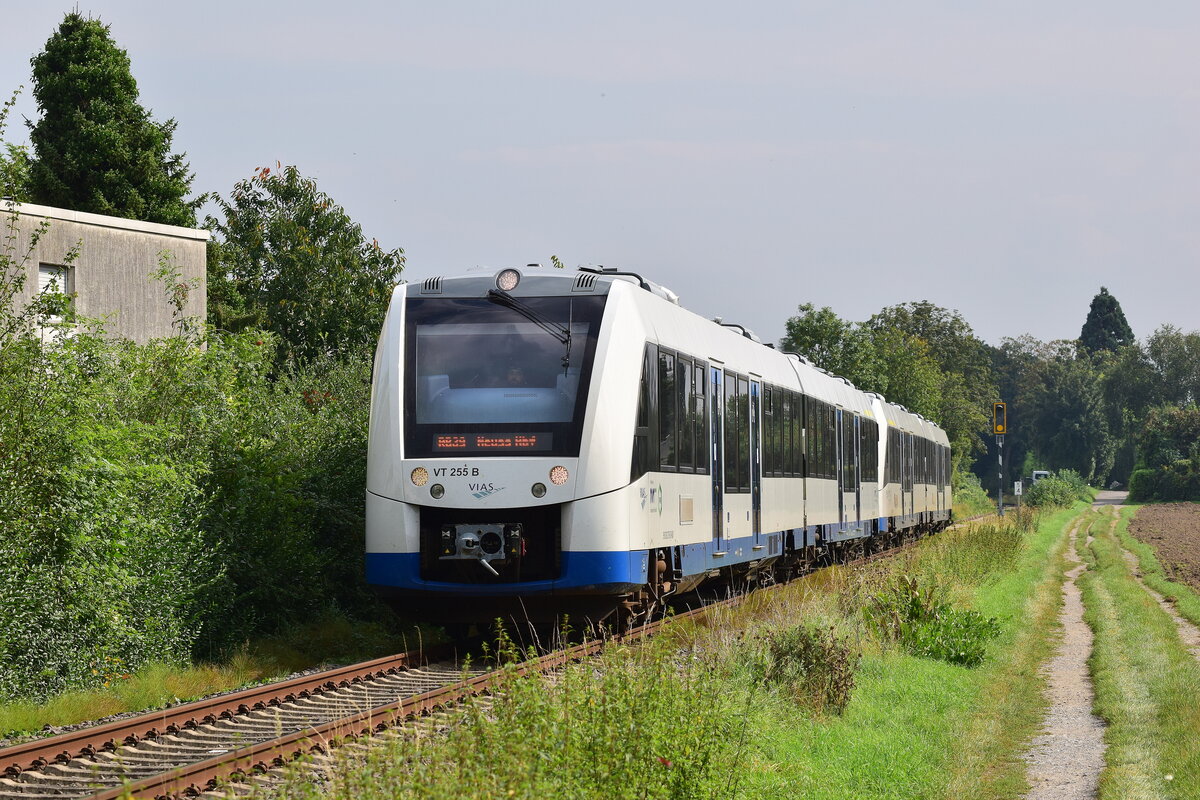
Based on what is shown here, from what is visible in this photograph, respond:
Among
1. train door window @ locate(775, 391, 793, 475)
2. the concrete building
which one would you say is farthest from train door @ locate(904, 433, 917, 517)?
the concrete building

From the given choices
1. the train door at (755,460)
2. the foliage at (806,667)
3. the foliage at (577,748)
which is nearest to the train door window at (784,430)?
the train door at (755,460)

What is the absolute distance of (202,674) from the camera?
41.1 ft

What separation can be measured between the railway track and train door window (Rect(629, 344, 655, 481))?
1.94m

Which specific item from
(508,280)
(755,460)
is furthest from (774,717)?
(755,460)

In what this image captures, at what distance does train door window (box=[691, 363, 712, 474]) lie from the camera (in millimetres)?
15609

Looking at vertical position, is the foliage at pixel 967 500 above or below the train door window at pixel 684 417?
below

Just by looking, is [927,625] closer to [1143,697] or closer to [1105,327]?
[1143,697]

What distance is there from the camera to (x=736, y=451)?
58.1ft

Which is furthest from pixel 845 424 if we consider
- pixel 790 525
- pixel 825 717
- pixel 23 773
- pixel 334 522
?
pixel 23 773

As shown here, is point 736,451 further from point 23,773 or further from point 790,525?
point 23,773

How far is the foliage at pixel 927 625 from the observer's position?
15.1 metres

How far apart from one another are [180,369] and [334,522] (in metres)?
2.45

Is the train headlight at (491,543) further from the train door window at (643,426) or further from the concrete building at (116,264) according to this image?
the concrete building at (116,264)

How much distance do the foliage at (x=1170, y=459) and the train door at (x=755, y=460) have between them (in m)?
94.3
